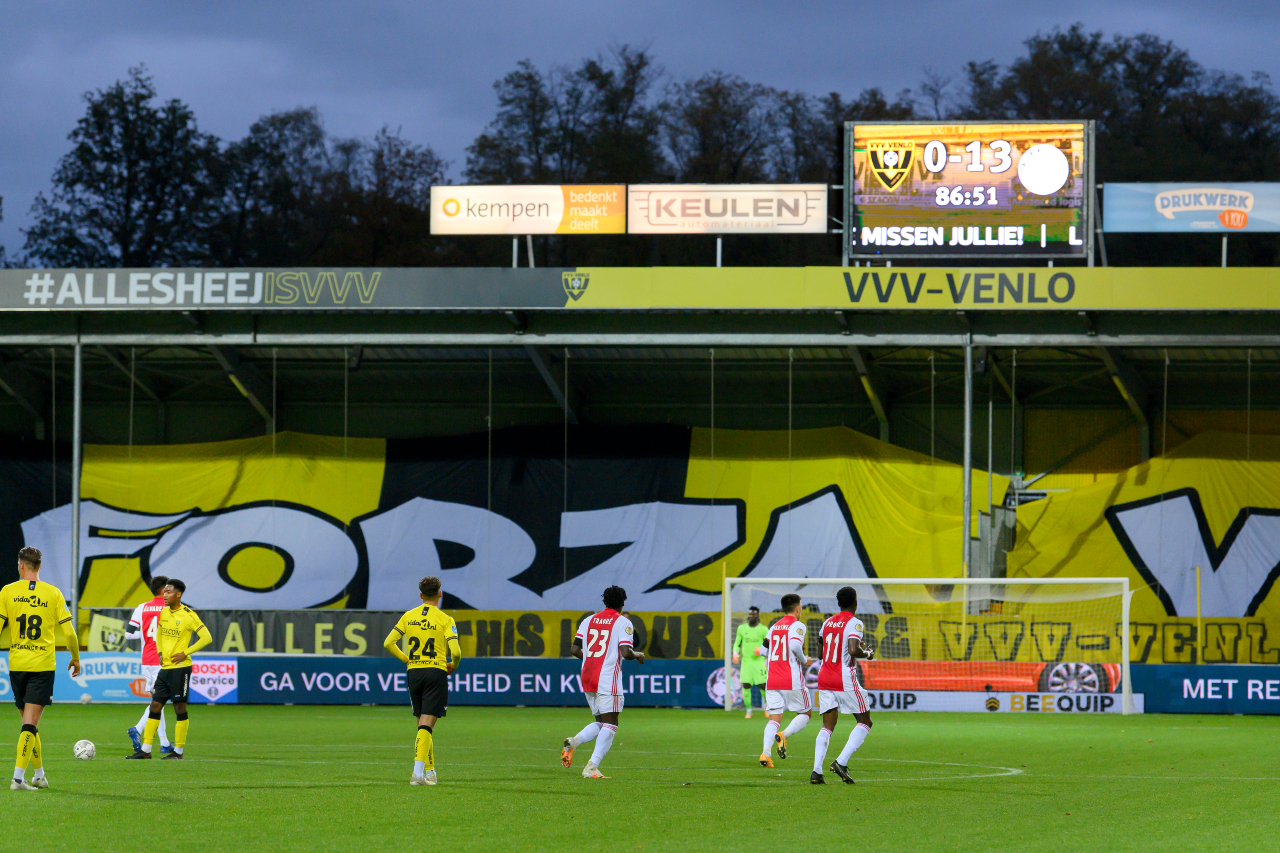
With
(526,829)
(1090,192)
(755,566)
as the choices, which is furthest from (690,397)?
(526,829)

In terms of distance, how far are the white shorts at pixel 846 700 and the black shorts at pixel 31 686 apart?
6.77 meters

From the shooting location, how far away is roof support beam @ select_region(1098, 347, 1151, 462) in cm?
3058

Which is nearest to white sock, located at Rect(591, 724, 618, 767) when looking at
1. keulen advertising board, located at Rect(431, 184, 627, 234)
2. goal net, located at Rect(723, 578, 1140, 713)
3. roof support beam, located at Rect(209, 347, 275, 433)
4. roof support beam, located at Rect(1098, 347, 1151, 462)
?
goal net, located at Rect(723, 578, 1140, 713)

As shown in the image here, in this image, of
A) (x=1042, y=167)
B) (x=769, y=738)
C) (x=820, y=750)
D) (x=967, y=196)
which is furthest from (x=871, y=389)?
(x=820, y=750)

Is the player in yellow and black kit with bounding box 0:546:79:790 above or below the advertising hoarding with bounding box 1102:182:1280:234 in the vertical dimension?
below

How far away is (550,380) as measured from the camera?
108ft

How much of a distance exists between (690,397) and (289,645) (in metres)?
12.1

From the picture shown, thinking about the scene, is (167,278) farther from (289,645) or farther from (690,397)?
(690,397)

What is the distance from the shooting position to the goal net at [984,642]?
2481 centimetres

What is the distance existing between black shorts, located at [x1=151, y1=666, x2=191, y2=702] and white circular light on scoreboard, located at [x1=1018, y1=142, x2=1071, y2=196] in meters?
21.0

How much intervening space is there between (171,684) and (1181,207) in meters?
24.3

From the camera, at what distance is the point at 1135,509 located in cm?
3209

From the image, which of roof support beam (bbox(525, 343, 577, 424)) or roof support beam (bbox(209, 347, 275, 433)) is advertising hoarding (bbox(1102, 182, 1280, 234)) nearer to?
roof support beam (bbox(525, 343, 577, 424))

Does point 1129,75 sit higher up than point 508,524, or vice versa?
point 1129,75
